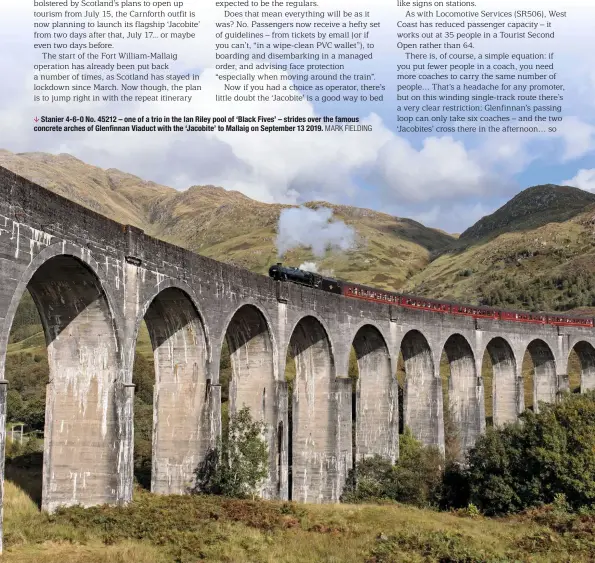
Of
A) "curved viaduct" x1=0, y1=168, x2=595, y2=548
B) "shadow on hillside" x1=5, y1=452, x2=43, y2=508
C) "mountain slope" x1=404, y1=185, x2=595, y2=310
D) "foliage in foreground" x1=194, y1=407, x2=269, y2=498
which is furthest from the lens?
"mountain slope" x1=404, y1=185, x2=595, y2=310

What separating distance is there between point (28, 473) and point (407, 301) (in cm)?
2682

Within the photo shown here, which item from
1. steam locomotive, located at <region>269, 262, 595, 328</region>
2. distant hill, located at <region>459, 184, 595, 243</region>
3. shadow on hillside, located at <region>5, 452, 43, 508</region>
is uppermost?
distant hill, located at <region>459, 184, 595, 243</region>

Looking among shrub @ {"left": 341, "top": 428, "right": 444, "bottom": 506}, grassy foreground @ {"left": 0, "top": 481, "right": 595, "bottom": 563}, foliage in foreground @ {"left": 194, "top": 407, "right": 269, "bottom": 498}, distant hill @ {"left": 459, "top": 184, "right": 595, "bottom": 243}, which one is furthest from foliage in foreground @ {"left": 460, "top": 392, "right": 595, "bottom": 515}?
distant hill @ {"left": 459, "top": 184, "right": 595, "bottom": 243}

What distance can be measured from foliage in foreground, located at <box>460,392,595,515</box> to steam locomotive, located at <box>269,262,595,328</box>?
1171 centimetres

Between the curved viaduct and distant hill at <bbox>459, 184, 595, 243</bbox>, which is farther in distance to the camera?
distant hill at <bbox>459, 184, 595, 243</bbox>

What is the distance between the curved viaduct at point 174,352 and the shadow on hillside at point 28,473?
109 inches

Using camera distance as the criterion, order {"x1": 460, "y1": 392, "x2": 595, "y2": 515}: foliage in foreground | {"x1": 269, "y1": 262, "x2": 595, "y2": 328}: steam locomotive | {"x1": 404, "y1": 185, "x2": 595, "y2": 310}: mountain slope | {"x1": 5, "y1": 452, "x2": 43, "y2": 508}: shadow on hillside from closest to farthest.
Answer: {"x1": 5, "y1": 452, "x2": 43, "y2": 508}: shadow on hillside, {"x1": 460, "y1": 392, "x2": 595, "y2": 515}: foliage in foreground, {"x1": 269, "y1": 262, "x2": 595, "y2": 328}: steam locomotive, {"x1": 404, "y1": 185, "x2": 595, "y2": 310}: mountain slope

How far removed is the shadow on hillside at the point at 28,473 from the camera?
22820mm

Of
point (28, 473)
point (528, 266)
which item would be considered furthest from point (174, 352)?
point (528, 266)

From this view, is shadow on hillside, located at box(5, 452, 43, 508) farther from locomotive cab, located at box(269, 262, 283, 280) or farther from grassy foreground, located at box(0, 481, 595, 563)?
locomotive cab, located at box(269, 262, 283, 280)

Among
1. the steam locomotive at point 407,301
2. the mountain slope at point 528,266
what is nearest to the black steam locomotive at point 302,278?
the steam locomotive at point 407,301

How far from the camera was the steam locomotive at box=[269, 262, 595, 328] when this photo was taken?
36.0 meters

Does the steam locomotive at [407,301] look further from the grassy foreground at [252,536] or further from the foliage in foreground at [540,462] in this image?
the grassy foreground at [252,536]

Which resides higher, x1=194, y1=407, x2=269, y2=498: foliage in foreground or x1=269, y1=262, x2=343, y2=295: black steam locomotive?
x1=269, y1=262, x2=343, y2=295: black steam locomotive
